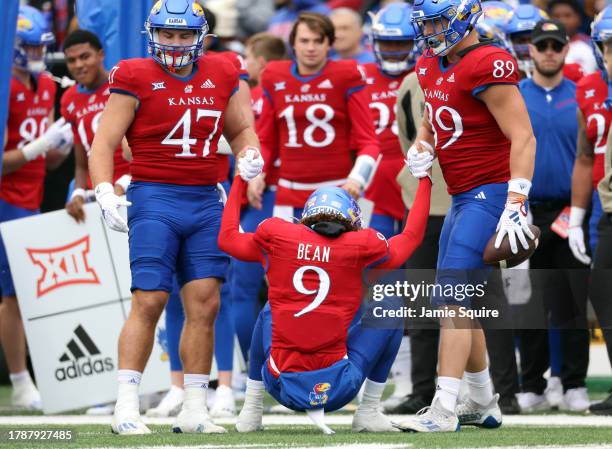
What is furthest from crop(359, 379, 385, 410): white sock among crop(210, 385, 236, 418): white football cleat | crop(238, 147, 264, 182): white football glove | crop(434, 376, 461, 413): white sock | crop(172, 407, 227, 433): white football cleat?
crop(210, 385, 236, 418): white football cleat

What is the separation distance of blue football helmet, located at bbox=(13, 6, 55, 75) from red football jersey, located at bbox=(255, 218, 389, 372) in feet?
12.8

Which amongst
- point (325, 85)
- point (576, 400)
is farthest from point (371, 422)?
point (325, 85)

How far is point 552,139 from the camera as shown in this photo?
28.9 ft

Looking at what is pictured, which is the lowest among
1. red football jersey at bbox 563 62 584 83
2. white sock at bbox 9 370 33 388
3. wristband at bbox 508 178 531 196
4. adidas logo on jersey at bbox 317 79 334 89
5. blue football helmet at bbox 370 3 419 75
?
white sock at bbox 9 370 33 388

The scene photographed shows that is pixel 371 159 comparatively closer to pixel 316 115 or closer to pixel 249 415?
pixel 316 115

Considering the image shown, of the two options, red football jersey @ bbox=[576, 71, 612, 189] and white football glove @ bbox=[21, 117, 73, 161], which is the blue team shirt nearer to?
red football jersey @ bbox=[576, 71, 612, 189]

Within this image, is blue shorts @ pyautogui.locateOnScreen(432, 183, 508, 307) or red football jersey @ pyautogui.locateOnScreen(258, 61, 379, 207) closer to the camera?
blue shorts @ pyautogui.locateOnScreen(432, 183, 508, 307)

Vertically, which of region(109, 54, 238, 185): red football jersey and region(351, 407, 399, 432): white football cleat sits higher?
region(109, 54, 238, 185): red football jersey

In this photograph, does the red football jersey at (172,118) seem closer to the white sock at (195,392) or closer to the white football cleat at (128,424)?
the white sock at (195,392)

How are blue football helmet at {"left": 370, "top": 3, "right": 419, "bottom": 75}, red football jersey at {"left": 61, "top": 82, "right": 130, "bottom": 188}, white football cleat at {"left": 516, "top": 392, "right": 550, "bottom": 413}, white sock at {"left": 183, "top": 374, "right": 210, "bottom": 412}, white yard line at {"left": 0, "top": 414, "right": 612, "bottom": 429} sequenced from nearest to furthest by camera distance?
white sock at {"left": 183, "top": 374, "right": 210, "bottom": 412}, white yard line at {"left": 0, "top": 414, "right": 612, "bottom": 429}, white football cleat at {"left": 516, "top": 392, "right": 550, "bottom": 413}, red football jersey at {"left": 61, "top": 82, "right": 130, "bottom": 188}, blue football helmet at {"left": 370, "top": 3, "right": 419, "bottom": 75}

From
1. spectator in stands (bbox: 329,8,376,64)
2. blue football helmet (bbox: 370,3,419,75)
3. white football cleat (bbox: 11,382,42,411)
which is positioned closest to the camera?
blue football helmet (bbox: 370,3,419,75)

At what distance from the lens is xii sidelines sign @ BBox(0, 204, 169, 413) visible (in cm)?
902

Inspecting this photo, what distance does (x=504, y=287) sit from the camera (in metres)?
7.45

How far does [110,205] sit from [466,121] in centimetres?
164
